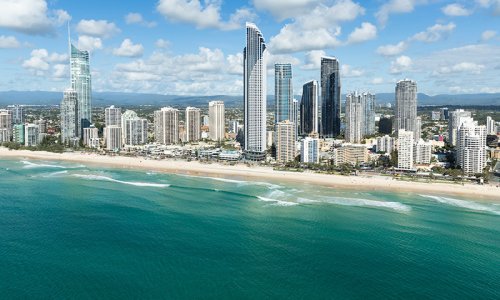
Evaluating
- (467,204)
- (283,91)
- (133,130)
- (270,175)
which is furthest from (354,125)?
(467,204)

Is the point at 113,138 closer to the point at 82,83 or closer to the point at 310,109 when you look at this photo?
the point at 82,83

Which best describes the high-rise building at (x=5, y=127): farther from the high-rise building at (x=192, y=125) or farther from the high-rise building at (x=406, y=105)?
the high-rise building at (x=406, y=105)

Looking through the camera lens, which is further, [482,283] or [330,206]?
[330,206]

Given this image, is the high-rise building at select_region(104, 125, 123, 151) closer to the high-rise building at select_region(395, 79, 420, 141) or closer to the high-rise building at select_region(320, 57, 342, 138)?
the high-rise building at select_region(320, 57, 342, 138)

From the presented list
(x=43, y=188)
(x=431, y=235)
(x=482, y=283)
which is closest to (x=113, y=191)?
(x=43, y=188)

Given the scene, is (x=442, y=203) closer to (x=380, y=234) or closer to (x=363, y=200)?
(x=363, y=200)

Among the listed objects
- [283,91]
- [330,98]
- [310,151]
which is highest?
[330,98]
